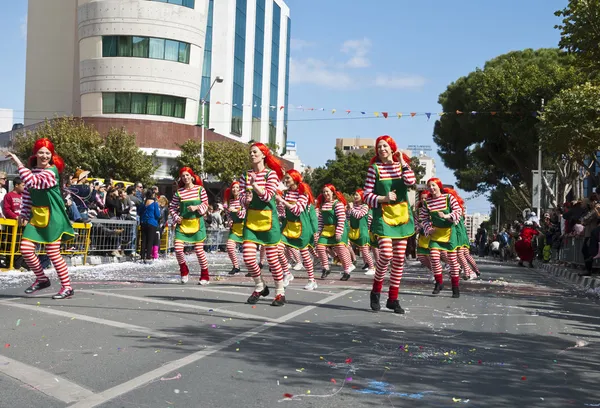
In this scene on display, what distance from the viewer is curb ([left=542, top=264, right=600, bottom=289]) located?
17984 millimetres

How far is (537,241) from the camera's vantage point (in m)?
35.5

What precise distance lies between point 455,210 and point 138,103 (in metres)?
40.7

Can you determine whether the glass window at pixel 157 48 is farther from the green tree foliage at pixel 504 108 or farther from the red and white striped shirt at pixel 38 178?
the red and white striped shirt at pixel 38 178

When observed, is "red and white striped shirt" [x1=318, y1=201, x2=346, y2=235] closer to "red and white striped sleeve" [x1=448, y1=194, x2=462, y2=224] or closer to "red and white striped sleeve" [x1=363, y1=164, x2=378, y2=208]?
"red and white striped sleeve" [x1=448, y1=194, x2=462, y2=224]

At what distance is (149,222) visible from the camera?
20.0m

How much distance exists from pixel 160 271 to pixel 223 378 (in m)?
12.1

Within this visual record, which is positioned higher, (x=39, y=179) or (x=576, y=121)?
(x=576, y=121)

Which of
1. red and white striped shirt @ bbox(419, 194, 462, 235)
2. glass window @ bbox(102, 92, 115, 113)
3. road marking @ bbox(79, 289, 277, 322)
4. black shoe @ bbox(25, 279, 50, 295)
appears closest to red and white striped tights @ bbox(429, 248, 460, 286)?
red and white striped shirt @ bbox(419, 194, 462, 235)

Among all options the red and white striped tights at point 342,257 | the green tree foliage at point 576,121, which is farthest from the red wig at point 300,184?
the green tree foliage at point 576,121

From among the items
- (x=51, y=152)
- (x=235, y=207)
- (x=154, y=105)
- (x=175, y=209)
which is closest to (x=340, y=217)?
(x=235, y=207)

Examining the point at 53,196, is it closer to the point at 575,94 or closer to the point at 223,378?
the point at 223,378

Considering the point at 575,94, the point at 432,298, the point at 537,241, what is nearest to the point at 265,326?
the point at 432,298

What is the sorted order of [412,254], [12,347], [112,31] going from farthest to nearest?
[112,31]
[412,254]
[12,347]

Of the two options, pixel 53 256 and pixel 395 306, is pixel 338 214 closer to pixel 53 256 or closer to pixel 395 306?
pixel 395 306
